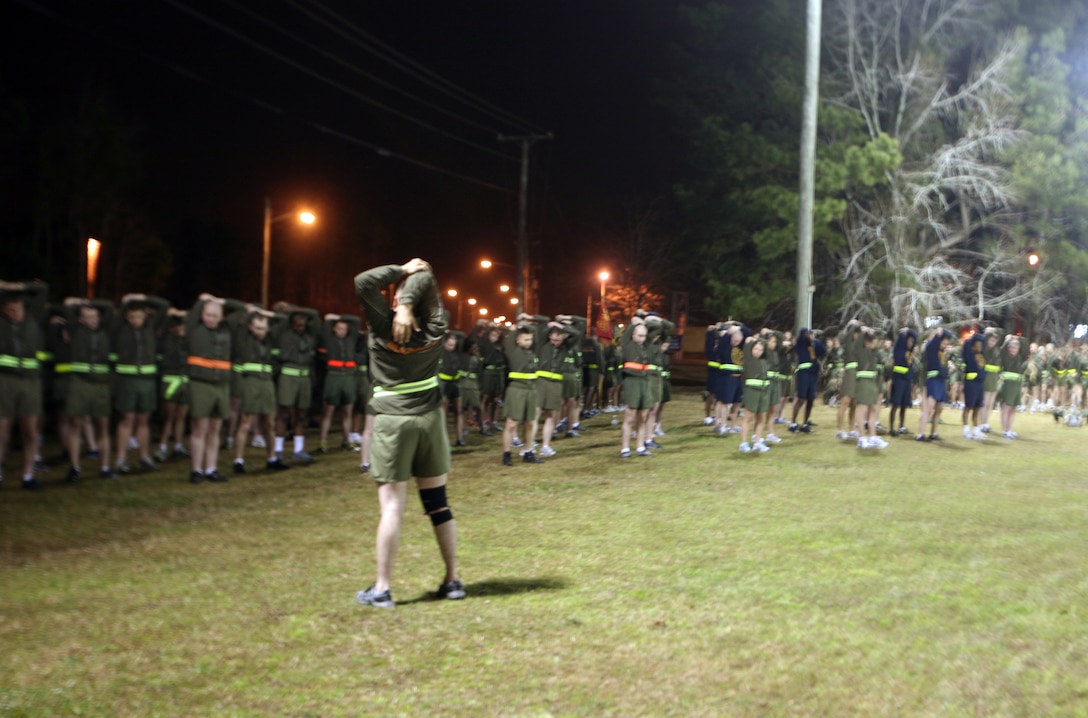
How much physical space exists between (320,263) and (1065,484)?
2556 inches

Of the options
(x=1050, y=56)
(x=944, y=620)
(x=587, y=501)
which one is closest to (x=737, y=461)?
(x=587, y=501)

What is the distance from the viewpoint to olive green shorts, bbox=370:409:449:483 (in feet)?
19.2

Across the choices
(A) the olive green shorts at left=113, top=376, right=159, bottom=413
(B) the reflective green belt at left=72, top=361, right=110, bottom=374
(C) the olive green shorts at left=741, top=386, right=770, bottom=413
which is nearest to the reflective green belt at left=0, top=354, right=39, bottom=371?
(B) the reflective green belt at left=72, top=361, right=110, bottom=374

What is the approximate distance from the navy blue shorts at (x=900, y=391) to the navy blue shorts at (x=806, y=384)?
5.20 ft

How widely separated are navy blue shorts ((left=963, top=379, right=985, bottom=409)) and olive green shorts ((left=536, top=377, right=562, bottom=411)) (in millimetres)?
8166

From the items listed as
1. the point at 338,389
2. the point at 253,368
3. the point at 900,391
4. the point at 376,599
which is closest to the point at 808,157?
the point at 900,391

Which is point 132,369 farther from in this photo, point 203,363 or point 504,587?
point 504,587

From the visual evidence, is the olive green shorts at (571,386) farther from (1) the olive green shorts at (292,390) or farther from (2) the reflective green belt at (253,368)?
(2) the reflective green belt at (253,368)

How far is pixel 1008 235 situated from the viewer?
32.4 metres

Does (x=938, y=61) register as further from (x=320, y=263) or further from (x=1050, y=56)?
(x=320, y=263)

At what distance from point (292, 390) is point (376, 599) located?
7685 mm

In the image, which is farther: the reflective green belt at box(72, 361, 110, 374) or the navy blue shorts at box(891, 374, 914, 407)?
the navy blue shorts at box(891, 374, 914, 407)

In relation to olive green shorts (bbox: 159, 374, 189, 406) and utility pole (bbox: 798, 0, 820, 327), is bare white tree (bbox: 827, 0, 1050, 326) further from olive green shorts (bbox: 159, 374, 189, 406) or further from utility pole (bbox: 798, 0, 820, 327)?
olive green shorts (bbox: 159, 374, 189, 406)

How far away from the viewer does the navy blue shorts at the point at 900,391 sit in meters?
17.2
